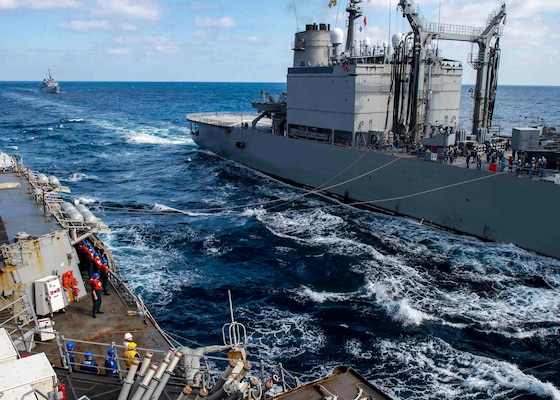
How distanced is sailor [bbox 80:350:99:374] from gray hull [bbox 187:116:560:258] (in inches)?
768

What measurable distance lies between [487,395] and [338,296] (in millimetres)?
6699

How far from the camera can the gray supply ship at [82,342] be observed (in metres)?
6.47

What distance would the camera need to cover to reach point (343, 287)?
62.7 ft

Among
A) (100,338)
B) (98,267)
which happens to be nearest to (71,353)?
(100,338)

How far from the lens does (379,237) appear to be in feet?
80.9

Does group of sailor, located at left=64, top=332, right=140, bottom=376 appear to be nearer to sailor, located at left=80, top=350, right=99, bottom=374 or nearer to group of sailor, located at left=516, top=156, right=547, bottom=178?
sailor, located at left=80, top=350, right=99, bottom=374

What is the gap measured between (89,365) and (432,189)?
2057 centimetres

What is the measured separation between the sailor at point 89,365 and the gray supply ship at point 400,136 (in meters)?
19.5

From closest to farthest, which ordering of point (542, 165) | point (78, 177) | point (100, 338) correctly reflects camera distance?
1. point (100, 338)
2. point (542, 165)
3. point (78, 177)

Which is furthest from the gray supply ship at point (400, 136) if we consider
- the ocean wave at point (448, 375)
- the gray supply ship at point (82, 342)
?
the gray supply ship at point (82, 342)

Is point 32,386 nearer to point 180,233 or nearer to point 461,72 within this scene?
point 180,233

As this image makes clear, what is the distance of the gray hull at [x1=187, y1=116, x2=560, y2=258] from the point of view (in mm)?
21547

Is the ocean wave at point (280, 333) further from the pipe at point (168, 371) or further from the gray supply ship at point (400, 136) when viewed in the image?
the gray supply ship at point (400, 136)

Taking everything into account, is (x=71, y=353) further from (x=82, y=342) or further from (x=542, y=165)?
(x=542, y=165)
